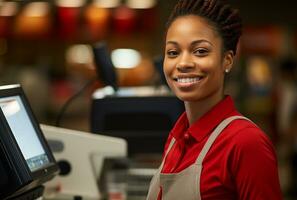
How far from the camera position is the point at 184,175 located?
1901 mm

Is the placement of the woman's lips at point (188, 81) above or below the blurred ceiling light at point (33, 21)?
above

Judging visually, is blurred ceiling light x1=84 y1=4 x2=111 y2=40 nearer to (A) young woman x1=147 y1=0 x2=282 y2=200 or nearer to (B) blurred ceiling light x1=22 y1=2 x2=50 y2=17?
(B) blurred ceiling light x1=22 y1=2 x2=50 y2=17

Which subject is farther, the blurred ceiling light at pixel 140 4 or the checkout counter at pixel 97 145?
the blurred ceiling light at pixel 140 4

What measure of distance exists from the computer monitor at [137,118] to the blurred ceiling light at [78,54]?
1091cm

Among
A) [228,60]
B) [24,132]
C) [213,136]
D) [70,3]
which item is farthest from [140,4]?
[213,136]

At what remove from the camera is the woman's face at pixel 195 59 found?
1.92 metres

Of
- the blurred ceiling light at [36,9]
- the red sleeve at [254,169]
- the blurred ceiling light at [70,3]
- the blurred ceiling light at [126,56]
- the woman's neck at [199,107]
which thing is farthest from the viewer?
the blurred ceiling light at [126,56]

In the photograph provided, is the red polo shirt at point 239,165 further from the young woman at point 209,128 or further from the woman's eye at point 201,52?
the woman's eye at point 201,52

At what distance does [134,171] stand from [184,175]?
1769mm

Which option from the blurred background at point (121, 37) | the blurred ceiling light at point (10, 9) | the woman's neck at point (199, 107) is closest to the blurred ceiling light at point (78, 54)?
the blurred background at point (121, 37)

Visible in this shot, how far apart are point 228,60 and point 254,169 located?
351 millimetres

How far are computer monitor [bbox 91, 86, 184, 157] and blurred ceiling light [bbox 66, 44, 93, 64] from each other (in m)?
10.9

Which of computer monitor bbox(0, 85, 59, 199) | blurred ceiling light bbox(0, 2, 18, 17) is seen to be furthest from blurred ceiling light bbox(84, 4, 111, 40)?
computer monitor bbox(0, 85, 59, 199)

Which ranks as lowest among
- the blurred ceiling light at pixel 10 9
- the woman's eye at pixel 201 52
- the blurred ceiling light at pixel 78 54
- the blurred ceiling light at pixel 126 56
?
the blurred ceiling light at pixel 126 56
